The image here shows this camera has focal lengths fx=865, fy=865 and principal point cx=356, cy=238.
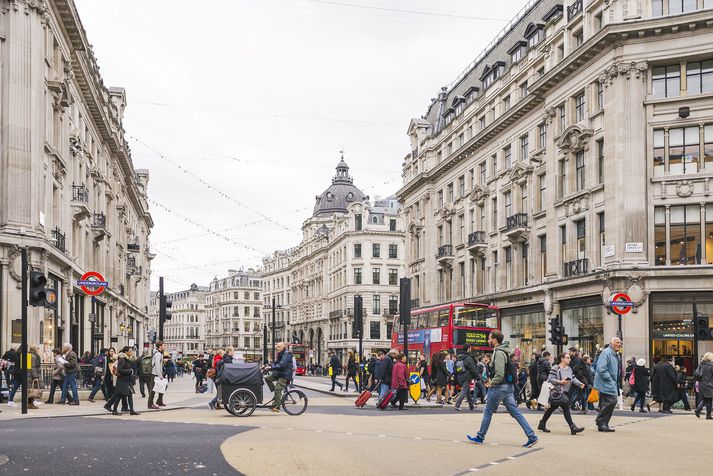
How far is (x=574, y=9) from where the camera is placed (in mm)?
40562

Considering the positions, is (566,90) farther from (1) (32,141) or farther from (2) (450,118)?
(1) (32,141)

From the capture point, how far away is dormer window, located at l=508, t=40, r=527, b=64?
47250 mm

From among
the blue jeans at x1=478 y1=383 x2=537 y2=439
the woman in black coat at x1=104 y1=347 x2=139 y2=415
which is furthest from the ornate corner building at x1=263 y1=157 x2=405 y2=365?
the blue jeans at x1=478 y1=383 x2=537 y2=439

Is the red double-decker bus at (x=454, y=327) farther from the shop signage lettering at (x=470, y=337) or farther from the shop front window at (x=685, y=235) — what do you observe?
the shop front window at (x=685, y=235)

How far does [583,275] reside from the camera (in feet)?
126

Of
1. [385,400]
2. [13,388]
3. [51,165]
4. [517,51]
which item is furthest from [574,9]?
[13,388]

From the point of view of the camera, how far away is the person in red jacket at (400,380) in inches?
934

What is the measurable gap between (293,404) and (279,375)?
0.77 m

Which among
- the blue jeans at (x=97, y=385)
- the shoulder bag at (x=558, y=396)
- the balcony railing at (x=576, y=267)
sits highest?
the balcony railing at (x=576, y=267)

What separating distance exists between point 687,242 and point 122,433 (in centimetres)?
2717

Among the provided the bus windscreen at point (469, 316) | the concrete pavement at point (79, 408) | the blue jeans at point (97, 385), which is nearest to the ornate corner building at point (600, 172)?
the bus windscreen at point (469, 316)

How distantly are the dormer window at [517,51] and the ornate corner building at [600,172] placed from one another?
8cm

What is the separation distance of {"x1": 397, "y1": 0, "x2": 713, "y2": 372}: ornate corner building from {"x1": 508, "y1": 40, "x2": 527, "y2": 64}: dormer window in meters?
0.08

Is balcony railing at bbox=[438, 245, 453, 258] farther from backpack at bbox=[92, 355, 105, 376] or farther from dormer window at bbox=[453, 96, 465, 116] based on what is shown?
backpack at bbox=[92, 355, 105, 376]
